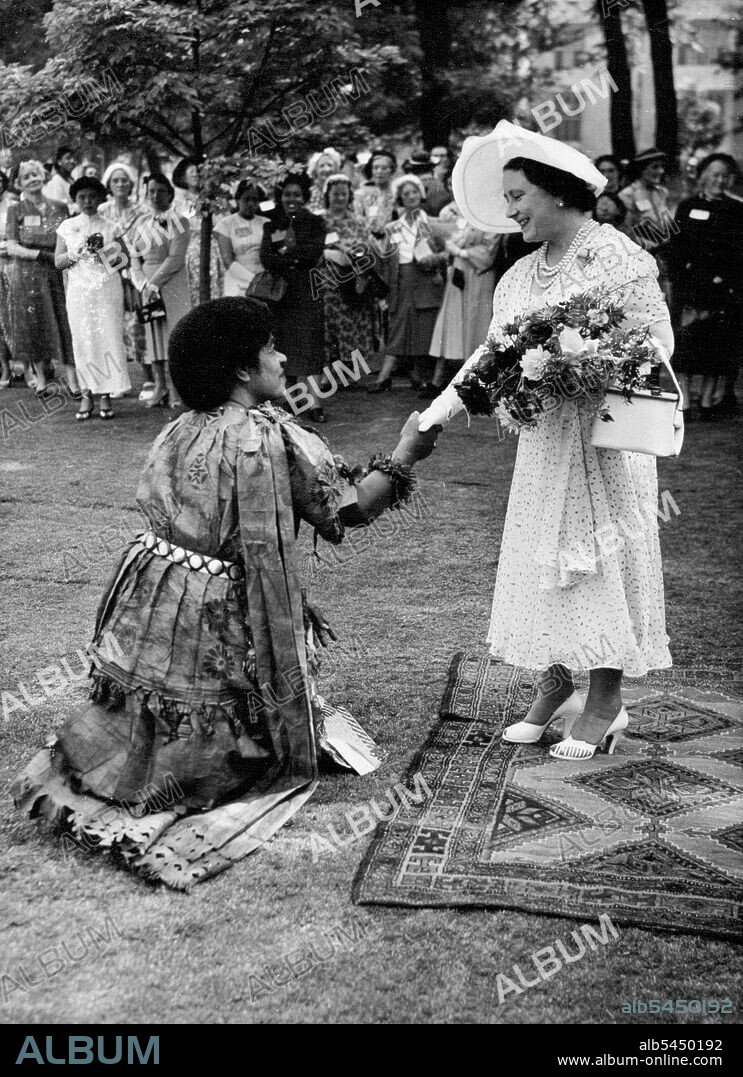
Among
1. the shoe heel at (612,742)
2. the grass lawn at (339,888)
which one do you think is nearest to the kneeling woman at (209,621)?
the grass lawn at (339,888)

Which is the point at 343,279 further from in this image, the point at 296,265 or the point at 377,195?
the point at 377,195

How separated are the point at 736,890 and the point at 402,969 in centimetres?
99

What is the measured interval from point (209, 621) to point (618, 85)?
535 inches

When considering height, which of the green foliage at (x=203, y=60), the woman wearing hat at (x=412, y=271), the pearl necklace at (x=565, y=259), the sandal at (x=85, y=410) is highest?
the green foliage at (x=203, y=60)

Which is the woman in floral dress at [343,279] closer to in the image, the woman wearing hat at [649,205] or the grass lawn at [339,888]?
the woman wearing hat at [649,205]

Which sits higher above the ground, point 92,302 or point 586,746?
point 92,302

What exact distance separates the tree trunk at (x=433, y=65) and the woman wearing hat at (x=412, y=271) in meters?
4.05

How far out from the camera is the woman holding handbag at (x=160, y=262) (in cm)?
1130

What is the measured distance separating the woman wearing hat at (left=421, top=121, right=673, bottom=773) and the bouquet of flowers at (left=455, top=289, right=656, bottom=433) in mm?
→ 122

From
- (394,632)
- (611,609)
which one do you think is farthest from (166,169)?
(611,609)

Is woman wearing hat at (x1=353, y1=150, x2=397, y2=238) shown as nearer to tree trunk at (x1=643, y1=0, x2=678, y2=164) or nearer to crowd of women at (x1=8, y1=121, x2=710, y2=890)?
tree trunk at (x1=643, y1=0, x2=678, y2=164)

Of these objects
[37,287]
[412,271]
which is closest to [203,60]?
[412,271]

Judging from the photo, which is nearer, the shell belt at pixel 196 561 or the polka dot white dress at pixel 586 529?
the shell belt at pixel 196 561

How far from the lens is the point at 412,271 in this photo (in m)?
12.2
